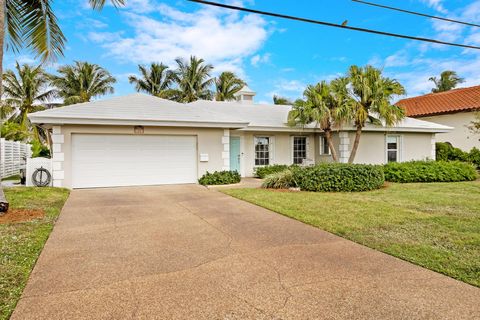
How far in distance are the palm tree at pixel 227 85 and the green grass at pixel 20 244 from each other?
1003 inches

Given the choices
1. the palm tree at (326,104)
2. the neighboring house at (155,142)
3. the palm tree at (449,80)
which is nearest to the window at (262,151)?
the neighboring house at (155,142)

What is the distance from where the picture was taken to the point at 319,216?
7074 mm

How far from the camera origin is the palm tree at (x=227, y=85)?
3303 centimetres

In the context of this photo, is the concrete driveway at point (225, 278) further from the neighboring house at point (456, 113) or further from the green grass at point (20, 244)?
the neighboring house at point (456, 113)

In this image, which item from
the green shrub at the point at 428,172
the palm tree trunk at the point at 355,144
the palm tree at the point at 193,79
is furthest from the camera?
the palm tree at the point at 193,79

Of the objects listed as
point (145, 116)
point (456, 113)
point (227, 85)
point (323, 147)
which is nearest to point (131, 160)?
point (145, 116)

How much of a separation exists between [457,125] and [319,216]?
Result: 21505 millimetres

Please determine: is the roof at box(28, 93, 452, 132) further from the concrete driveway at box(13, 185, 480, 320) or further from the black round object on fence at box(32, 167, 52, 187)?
the concrete driveway at box(13, 185, 480, 320)

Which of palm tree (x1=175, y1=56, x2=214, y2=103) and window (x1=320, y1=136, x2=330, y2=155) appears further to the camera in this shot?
palm tree (x1=175, y1=56, x2=214, y2=103)

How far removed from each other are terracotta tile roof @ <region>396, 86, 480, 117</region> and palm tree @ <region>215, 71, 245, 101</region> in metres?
16.4

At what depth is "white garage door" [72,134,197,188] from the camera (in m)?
11.9

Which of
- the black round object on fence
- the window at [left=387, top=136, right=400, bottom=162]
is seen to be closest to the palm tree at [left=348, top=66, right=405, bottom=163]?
the window at [left=387, top=136, right=400, bottom=162]

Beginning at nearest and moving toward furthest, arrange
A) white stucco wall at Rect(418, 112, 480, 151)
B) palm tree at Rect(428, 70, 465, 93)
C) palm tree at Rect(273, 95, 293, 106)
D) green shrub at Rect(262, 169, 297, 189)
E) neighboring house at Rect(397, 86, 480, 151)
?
green shrub at Rect(262, 169, 297, 189), white stucco wall at Rect(418, 112, 480, 151), neighboring house at Rect(397, 86, 480, 151), palm tree at Rect(428, 70, 465, 93), palm tree at Rect(273, 95, 293, 106)

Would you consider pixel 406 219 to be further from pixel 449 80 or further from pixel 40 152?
pixel 449 80
